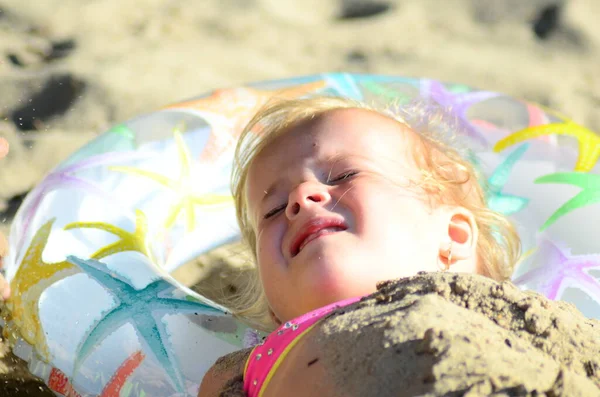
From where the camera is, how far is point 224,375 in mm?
1242

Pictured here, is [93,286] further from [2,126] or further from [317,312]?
[2,126]

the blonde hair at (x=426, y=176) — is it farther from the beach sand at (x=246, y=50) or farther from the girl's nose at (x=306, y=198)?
the beach sand at (x=246, y=50)

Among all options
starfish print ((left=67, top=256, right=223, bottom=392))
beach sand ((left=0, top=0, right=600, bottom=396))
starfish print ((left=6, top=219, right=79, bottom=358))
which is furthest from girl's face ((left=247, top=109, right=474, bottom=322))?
beach sand ((left=0, top=0, right=600, bottom=396))

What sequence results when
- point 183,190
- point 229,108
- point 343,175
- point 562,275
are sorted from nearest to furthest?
point 343,175
point 562,275
point 183,190
point 229,108

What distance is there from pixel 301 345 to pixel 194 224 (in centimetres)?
92

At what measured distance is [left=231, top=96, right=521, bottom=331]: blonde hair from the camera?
1.51 meters

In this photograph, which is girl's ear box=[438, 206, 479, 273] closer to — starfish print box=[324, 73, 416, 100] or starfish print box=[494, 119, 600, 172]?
starfish print box=[494, 119, 600, 172]

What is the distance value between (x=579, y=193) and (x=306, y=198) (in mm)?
820

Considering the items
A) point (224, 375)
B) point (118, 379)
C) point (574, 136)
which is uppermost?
point (574, 136)

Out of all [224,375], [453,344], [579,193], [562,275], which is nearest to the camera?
[453,344]

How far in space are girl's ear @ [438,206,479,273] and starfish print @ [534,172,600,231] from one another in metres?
0.42

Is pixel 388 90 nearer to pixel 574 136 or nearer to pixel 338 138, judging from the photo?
A: pixel 574 136

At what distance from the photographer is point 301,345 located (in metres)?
1.03

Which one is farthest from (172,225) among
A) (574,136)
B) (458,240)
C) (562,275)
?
(574,136)
